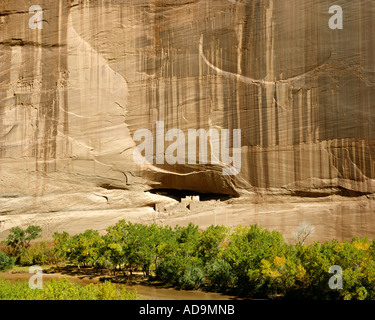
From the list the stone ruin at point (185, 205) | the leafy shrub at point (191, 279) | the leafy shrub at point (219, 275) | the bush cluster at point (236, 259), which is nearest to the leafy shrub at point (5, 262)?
the bush cluster at point (236, 259)

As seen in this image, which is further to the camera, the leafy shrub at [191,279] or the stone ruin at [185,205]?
the stone ruin at [185,205]

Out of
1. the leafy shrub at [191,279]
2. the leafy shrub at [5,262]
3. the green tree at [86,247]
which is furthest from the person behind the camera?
the leafy shrub at [5,262]

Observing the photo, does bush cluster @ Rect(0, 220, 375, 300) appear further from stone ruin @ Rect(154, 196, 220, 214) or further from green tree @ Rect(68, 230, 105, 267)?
stone ruin @ Rect(154, 196, 220, 214)

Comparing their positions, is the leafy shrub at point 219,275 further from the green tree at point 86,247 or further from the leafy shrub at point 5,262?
the leafy shrub at point 5,262

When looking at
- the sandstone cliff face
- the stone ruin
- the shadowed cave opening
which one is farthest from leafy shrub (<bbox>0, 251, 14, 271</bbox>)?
the shadowed cave opening

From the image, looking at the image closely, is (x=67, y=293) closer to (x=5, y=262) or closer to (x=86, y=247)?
(x=86, y=247)

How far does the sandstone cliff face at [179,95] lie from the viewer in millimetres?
18109

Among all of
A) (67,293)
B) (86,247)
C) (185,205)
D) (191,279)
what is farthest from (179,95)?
(67,293)

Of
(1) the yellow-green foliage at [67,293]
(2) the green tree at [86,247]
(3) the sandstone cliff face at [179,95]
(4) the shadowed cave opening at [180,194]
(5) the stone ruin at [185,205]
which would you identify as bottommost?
(2) the green tree at [86,247]

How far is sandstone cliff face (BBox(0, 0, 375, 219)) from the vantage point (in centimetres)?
1811

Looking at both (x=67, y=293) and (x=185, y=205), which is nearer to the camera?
(x=67, y=293)

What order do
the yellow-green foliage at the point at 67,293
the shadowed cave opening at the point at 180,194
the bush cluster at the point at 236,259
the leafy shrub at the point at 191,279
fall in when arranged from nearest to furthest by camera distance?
the yellow-green foliage at the point at 67,293
the bush cluster at the point at 236,259
the leafy shrub at the point at 191,279
the shadowed cave opening at the point at 180,194

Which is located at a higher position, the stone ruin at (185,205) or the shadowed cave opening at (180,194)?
the shadowed cave opening at (180,194)

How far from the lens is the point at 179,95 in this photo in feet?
66.8
